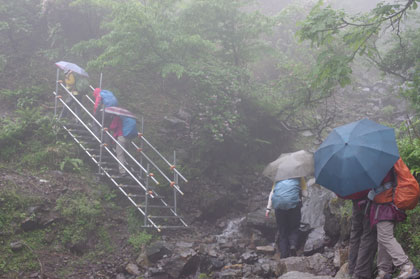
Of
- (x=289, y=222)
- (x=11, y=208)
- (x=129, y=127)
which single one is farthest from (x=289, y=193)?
(x=11, y=208)

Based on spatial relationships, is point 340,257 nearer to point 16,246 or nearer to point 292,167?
point 292,167

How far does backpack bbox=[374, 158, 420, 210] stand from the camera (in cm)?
410

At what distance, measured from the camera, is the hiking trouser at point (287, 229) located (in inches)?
293

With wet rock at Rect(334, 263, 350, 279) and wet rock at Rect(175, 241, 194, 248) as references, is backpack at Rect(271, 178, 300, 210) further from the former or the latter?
wet rock at Rect(175, 241, 194, 248)

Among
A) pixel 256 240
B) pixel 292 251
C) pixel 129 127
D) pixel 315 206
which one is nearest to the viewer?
pixel 292 251

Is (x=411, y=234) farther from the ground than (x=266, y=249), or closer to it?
farther from the ground

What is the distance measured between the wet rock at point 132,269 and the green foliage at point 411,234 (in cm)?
508

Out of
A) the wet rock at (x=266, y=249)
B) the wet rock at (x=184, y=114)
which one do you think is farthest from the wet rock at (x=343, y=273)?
the wet rock at (x=184, y=114)

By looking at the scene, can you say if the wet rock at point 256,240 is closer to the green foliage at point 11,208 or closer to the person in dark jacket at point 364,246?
the person in dark jacket at point 364,246

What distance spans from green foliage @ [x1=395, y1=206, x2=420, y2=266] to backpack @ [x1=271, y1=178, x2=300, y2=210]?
222 centimetres

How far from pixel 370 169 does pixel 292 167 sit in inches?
117

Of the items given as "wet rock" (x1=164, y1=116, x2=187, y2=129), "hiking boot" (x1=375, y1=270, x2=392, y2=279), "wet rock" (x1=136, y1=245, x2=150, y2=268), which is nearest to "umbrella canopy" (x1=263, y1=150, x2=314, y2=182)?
"hiking boot" (x1=375, y1=270, x2=392, y2=279)

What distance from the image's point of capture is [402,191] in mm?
4137

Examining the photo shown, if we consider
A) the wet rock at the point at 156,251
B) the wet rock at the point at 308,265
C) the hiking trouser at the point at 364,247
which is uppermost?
the hiking trouser at the point at 364,247
